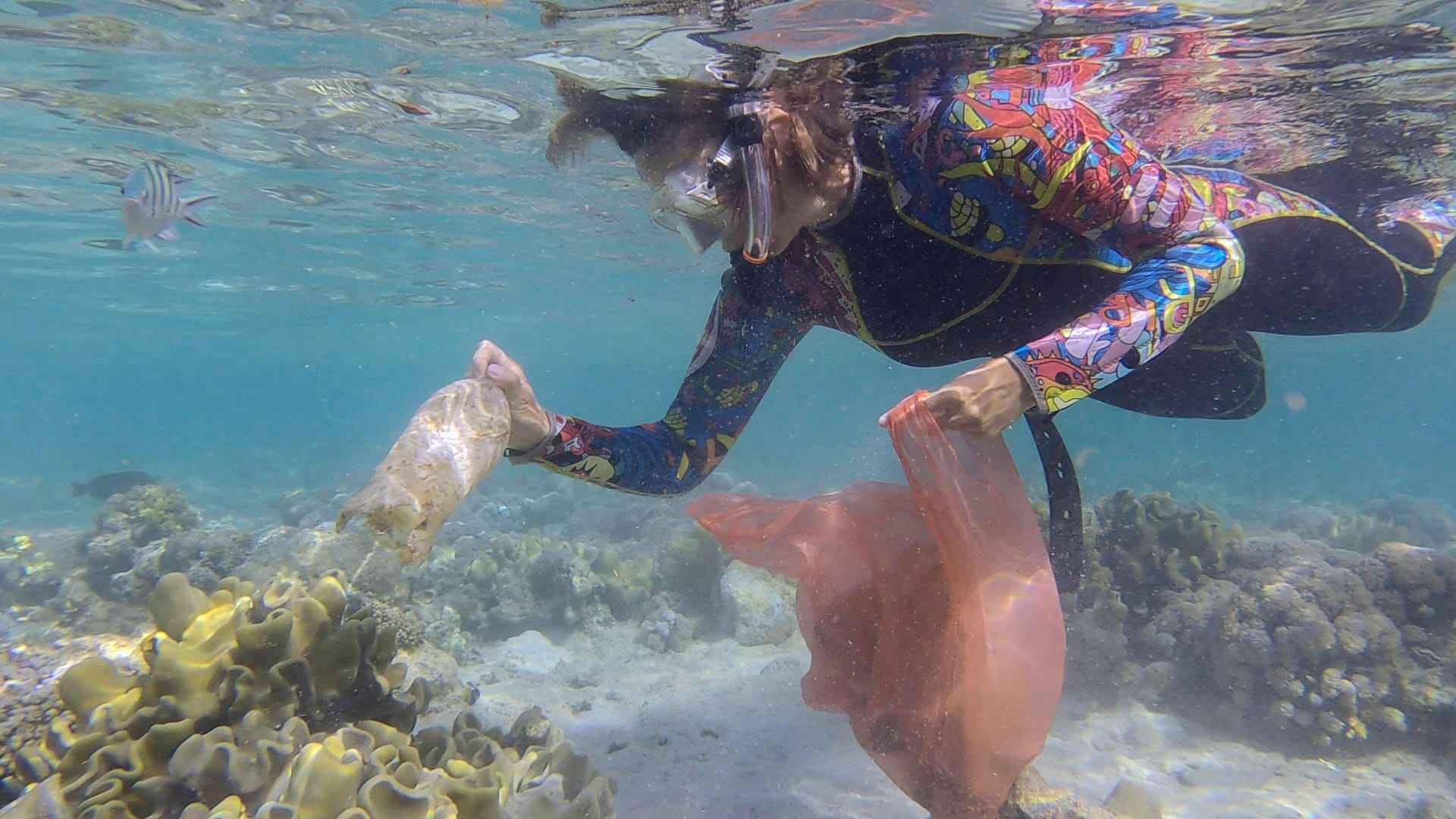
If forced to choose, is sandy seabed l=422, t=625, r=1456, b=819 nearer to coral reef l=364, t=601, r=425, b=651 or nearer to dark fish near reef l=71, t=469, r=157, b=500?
coral reef l=364, t=601, r=425, b=651

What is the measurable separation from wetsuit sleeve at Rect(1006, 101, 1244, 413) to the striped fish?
7.47 m

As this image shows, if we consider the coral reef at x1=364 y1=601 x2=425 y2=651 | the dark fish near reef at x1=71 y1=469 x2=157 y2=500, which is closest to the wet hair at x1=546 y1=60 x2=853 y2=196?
the coral reef at x1=364 y1=601 x2=425 y2=651

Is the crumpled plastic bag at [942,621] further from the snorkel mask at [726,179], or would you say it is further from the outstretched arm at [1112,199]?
the snorkel mask at [726,179]

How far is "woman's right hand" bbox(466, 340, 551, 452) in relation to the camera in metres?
2.65

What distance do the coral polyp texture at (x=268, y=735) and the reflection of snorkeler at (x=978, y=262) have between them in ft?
3.57

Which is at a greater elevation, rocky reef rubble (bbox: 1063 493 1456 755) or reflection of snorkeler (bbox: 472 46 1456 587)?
reflection of snorkeler (bbox: 472 46 1456 587)

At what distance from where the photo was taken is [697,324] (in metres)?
41.2

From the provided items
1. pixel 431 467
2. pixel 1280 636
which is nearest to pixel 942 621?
pixel 431 467

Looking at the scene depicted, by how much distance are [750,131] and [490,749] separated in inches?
112

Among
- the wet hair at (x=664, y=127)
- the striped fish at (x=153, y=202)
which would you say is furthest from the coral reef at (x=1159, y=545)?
the striped fish at (x=153, y=202)

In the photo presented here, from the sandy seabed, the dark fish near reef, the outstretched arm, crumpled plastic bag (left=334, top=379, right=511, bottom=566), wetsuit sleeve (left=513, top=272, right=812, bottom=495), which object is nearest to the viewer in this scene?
crumpled plastic bag (left=334, top=379, right=511, bottom=566)

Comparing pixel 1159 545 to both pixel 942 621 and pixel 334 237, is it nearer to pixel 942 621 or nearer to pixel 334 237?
pixel 942 621

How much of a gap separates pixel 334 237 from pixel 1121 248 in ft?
66.3

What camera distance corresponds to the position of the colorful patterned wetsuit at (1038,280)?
101 inches
